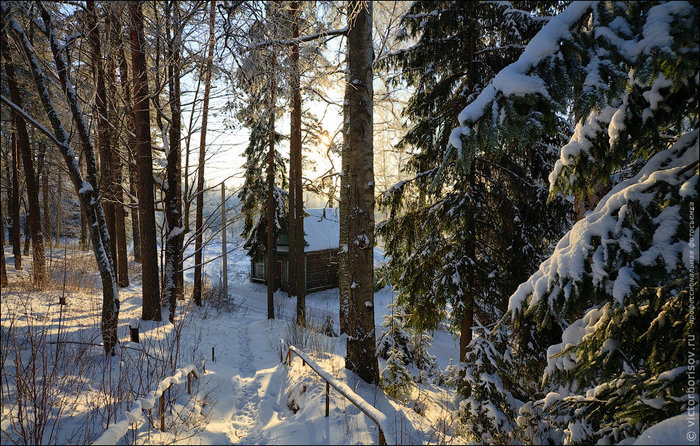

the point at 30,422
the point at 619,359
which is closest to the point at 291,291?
the point at 30,422

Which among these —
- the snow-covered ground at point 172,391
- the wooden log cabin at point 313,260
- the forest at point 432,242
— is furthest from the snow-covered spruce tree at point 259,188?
the snow-covered ground at point 172,391

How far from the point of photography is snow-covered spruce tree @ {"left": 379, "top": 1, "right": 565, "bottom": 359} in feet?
19.3

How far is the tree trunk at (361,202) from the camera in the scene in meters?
4.87

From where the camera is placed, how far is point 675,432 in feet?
5.25

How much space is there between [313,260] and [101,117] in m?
15.6

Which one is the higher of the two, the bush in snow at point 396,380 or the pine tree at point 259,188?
the pine tree at point 259,188

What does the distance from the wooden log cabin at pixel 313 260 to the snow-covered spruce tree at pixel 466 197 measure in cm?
1237

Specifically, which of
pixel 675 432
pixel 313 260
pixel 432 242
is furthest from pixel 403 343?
pixel 313 260

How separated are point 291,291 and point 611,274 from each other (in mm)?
16612

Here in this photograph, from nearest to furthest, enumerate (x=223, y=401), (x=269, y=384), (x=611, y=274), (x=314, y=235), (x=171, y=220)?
(x=611, y=274), (x=223, y=401), (x=269, y=384), (x=171, y=220), (x=314, y=235)

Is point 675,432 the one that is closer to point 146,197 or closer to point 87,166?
point 87,166

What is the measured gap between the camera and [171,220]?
944cm

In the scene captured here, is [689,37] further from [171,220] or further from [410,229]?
[171,220]

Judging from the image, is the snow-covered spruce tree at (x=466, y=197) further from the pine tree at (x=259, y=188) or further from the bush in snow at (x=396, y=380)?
the pine tree at (x=259, y=188)
